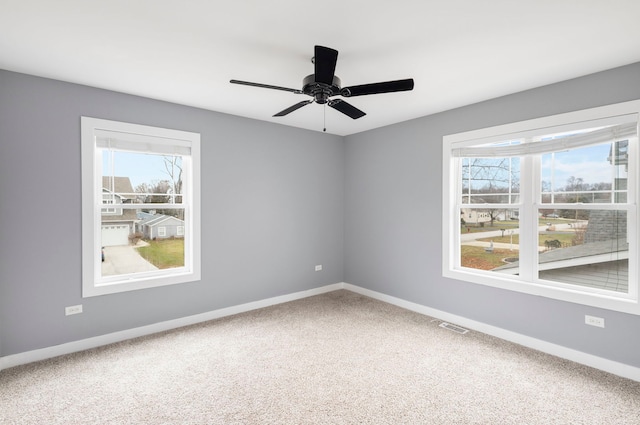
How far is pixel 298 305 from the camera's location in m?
4.43

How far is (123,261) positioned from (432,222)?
3.74 m

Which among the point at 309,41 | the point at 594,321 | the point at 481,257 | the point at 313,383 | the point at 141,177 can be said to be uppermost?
the point at 309,41

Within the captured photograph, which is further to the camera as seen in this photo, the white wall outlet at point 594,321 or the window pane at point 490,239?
the window pane at point 490,239

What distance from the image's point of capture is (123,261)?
3.43m

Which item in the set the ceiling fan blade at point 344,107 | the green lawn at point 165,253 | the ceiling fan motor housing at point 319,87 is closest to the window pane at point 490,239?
the ceiling fan blade at point 344,107

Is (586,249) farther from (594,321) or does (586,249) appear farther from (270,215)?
(270,215)

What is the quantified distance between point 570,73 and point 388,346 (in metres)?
3.08

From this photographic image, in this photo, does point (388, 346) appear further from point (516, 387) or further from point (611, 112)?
point (611, 112)

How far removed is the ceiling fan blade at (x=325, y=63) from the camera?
73.9 inches

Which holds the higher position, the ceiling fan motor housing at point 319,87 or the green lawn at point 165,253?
the ceiling fan motor housing at point 319,87

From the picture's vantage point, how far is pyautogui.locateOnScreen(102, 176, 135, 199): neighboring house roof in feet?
10.8

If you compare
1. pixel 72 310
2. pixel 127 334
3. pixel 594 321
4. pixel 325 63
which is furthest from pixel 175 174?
pixel 594 321

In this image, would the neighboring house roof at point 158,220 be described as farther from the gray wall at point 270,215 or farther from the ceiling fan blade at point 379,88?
the ceiling fan blade at point 379,88

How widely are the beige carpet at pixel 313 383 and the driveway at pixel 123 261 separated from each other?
2.53ft
